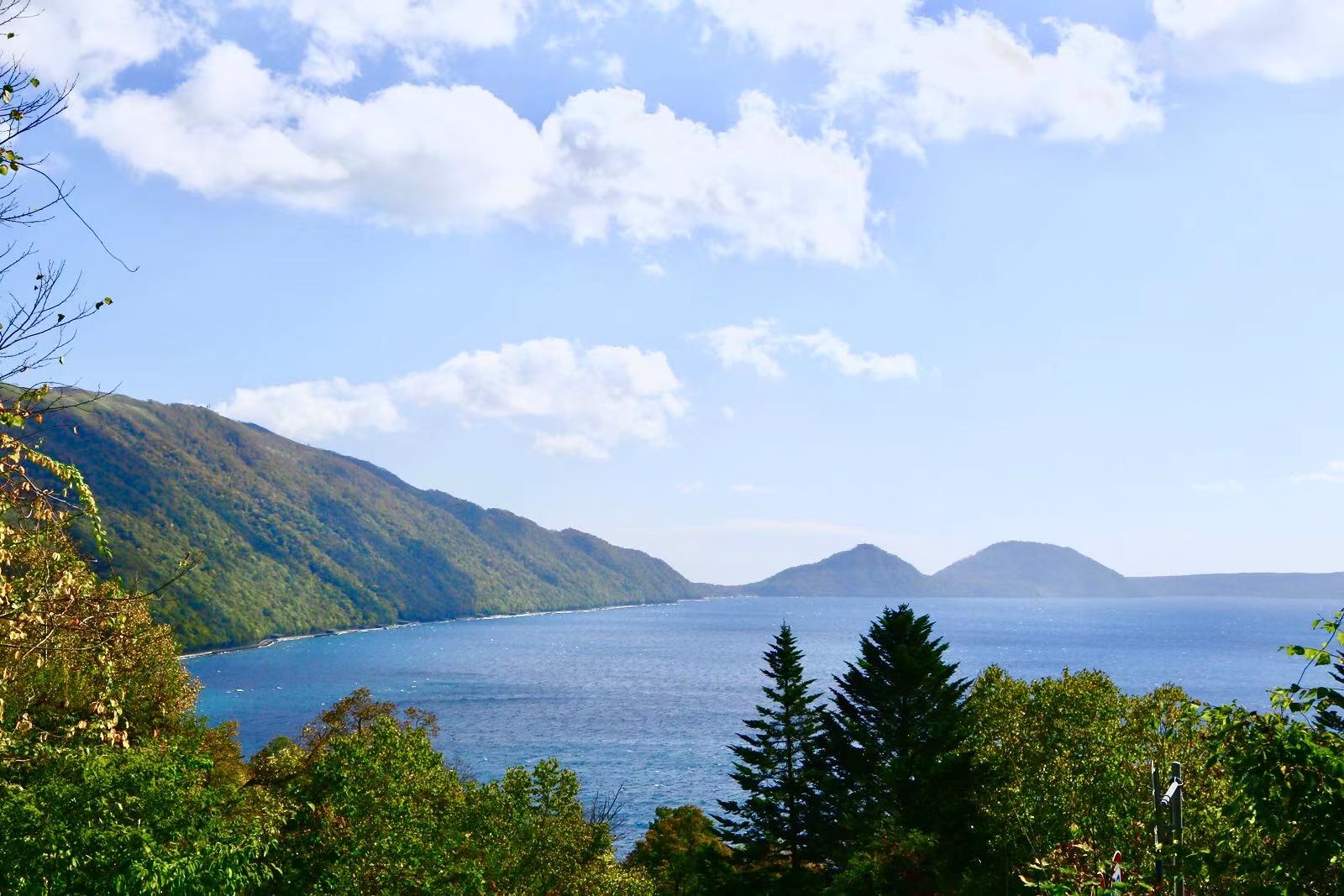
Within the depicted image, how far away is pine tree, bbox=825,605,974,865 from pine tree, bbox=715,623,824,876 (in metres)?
1.35

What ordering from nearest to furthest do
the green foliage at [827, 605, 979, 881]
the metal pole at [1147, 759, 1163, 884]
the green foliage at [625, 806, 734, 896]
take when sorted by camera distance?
the metal pole at [1147, 759, 1163, 884]
the green foliage at [827, 605, 979, 881]
the green foliage at [625, 806, 734, 896]

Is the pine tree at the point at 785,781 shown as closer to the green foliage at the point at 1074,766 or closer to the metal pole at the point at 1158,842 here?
the green foliage at the point at 1074,766

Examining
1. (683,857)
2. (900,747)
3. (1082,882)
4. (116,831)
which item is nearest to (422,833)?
(116,831)

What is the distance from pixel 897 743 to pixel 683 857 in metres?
18.5

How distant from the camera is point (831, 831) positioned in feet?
181

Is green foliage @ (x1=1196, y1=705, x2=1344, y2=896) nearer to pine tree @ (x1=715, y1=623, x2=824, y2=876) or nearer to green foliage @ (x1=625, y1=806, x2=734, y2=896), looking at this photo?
pine tree @ (x1=715, y1=623, x2=824, y2=876)

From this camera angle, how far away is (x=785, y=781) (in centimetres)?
5725

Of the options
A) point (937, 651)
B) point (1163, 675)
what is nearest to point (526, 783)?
point (937, 651)

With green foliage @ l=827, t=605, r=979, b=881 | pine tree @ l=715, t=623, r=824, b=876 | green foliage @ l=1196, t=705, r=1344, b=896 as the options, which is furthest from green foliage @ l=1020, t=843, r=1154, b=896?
pine tree @ l=715, t=623, r=824, b=876

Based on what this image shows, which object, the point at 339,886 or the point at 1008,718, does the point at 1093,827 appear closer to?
the point at 1008,718

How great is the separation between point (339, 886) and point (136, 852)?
905cm

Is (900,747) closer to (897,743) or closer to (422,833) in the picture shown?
(897,743)

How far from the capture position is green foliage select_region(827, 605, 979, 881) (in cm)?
4934

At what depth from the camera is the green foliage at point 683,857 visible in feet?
183
